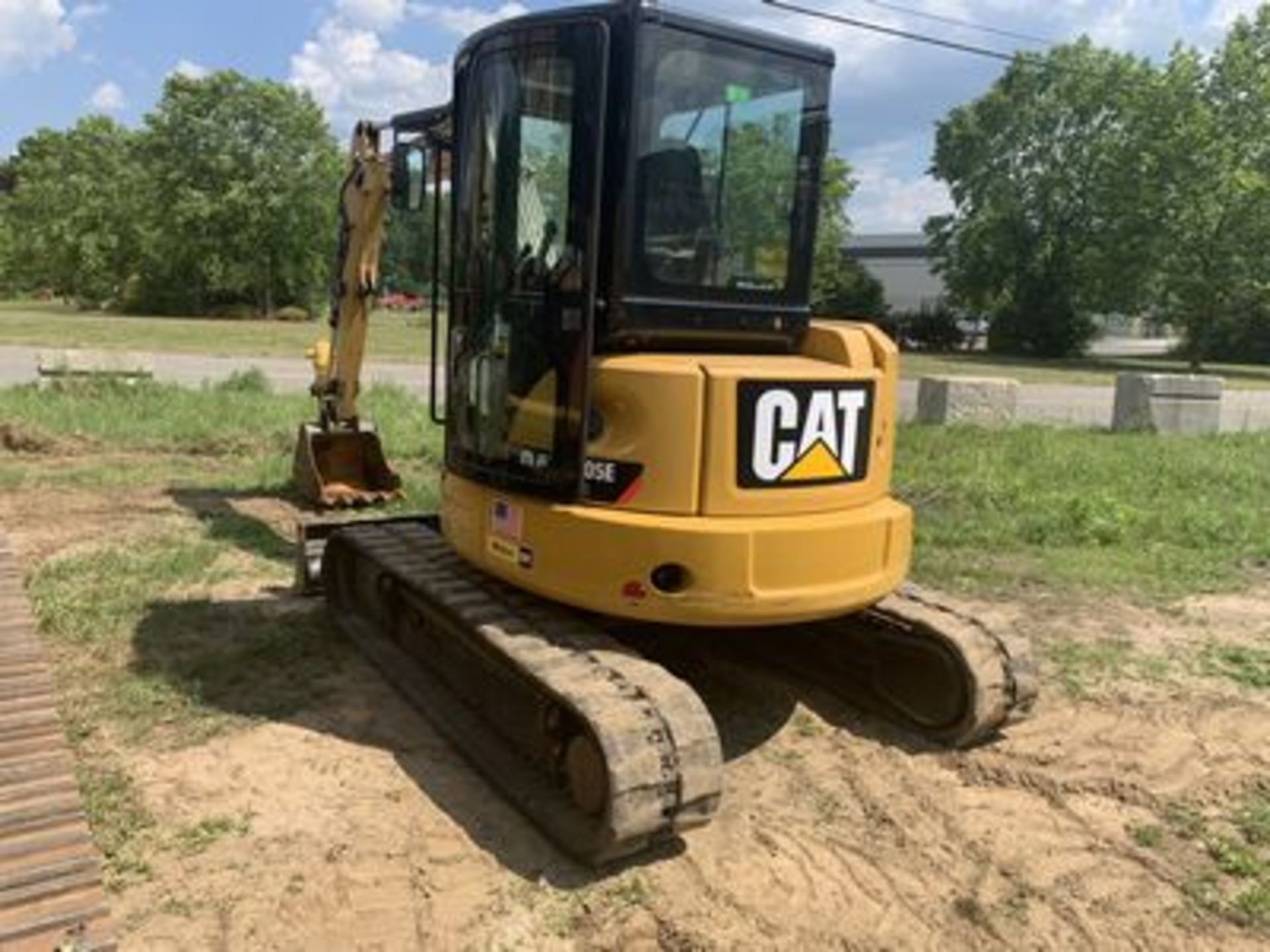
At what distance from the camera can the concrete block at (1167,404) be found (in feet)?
54.4

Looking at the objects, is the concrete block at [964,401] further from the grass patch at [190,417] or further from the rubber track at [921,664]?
the rubber track at [921,664]

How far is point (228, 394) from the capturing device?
51.4 ft

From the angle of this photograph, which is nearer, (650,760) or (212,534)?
(650,760)

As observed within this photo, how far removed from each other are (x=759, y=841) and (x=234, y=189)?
160ft

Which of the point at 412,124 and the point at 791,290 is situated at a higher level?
the point at 412,124

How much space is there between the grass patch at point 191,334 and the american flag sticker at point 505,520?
22451 mm

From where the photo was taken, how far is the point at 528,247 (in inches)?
190

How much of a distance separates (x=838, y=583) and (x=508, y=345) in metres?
1.64

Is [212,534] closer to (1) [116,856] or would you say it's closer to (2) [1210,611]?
(1) [116,856]

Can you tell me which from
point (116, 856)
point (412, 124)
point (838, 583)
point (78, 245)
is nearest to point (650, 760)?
point (838, 583)

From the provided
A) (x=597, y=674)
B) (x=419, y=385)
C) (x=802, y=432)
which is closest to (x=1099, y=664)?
Answer: (x=802, y=432)

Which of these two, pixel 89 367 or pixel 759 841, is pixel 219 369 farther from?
pixel 759 841

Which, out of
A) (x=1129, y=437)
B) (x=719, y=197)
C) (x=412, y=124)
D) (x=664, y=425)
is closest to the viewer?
(x=664, y=425)

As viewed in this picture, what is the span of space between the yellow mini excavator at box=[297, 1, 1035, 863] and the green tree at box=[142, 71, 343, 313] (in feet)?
154
